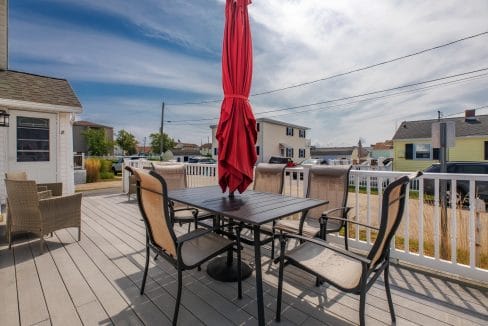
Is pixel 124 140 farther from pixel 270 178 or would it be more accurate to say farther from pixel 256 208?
pixel 256 208

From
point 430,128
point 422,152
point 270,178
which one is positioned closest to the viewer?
point 270,178

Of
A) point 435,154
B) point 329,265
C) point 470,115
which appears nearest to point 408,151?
point 435,154

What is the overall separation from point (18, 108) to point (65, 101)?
3.27 feet

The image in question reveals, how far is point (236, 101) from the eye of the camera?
2.32 m

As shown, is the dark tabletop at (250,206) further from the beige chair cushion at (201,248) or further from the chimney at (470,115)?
the chimney at (470,115)

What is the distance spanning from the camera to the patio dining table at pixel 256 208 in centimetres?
167

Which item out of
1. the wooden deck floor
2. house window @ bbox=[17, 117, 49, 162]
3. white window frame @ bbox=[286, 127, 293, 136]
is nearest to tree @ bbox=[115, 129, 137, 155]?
white window frame @ bbox=[286, 127, 293, 136]

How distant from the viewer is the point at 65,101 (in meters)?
6.38

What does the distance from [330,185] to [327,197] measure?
153mm

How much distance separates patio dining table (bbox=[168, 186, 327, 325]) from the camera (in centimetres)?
167

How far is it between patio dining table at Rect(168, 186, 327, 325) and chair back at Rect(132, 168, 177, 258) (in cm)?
42

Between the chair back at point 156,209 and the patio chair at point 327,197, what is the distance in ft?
4.11

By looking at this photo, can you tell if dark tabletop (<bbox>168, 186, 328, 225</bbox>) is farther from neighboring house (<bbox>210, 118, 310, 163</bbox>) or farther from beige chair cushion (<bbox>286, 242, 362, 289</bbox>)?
neighboring house (<bbox>210, 118, 310, 163</bbox>)

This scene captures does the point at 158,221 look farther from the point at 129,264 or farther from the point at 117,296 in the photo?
the point at 129,264
